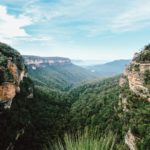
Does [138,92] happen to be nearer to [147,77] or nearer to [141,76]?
[141,76]

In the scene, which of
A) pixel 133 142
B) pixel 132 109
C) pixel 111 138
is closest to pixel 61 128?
pixel 132 109

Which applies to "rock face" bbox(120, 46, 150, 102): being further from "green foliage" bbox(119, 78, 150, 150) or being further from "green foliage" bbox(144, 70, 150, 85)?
"green foliage" bbox(119, 78, 150, 150)

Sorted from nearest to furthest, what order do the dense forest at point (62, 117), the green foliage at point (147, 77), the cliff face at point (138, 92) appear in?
the dense forest at point (62, 117) < the cliff face at point (138, 92) < the green foliage at point (147, 77)

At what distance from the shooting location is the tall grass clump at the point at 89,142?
14.0 feet

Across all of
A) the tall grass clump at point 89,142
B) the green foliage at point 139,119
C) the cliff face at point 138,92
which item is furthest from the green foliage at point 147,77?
the tall grass clump at point 89,142

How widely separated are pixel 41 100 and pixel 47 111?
1108cm

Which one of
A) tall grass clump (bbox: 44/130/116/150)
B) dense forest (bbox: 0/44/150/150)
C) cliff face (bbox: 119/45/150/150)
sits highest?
tall grass clump (bbox: 44/130/116/150)

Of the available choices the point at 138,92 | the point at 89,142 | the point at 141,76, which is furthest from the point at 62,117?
the point at 89,142

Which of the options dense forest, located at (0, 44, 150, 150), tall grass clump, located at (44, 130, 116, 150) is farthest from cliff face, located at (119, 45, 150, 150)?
tall grass clump, located at (44, 130, 116, 150)

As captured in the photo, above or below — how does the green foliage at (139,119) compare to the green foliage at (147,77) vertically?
below

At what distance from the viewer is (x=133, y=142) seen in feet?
162

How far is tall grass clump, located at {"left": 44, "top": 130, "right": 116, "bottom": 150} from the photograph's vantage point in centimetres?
427

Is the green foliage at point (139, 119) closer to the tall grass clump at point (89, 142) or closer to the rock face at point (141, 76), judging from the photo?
the rock face at point (141, 76)

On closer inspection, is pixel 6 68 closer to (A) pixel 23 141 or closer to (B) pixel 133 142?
(A) pixel 23 141
